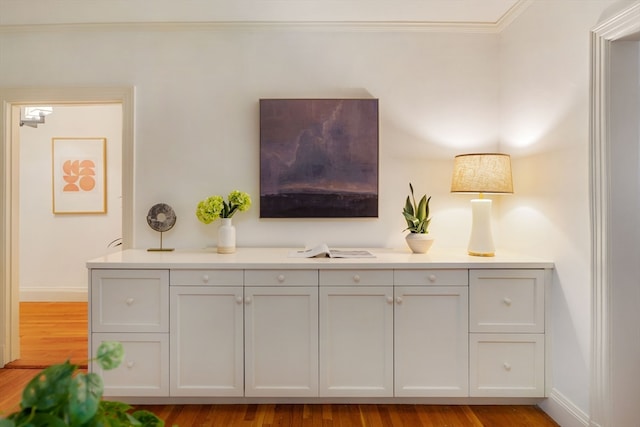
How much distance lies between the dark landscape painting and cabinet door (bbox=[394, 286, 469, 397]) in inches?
30.8

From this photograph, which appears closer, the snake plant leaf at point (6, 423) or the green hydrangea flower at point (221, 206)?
the snake plant leaf at point (6, 423)

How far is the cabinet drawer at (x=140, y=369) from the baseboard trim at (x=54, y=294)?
272cm

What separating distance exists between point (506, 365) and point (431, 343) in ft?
1.43

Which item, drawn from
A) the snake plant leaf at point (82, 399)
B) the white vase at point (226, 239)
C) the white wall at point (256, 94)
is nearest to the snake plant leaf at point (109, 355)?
the snake plant leaf at point (82, 399)

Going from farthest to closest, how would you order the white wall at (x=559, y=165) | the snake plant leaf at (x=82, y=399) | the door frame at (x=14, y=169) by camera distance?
the door frame at (x=14, y=169) < the white wall at (x=559, y=165) < the snake plant leaf at (x=82, y=399)

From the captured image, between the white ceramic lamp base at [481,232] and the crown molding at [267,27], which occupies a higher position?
the crown molding at [267,27]

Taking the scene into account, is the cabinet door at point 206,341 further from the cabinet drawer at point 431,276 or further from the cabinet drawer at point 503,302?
the cabinet drawer at point 503,302

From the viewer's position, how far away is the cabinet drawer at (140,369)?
2111mm

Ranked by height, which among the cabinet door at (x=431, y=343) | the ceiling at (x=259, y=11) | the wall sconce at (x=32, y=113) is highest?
the ceiling at (x=259, y=11)

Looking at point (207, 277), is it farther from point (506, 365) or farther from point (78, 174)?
point (78, 174)

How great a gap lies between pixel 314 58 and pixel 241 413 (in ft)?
7.67

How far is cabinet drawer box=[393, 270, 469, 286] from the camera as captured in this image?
212 cm

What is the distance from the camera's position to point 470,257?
7.50 ft

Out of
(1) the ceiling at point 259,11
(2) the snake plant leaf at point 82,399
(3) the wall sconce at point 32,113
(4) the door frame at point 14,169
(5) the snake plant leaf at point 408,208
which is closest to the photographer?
(2) the snake plant leaf at point 82,399
